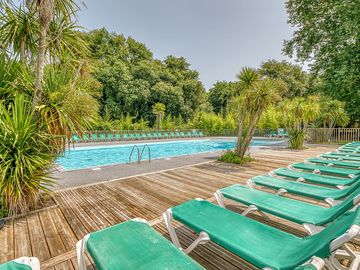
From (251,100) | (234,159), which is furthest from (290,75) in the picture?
(234,159)

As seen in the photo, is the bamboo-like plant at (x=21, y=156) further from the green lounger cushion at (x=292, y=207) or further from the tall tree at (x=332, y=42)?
the tall tree at (x=332, y=42)

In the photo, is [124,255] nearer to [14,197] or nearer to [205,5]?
[14,197]

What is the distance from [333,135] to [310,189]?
44.3 feet

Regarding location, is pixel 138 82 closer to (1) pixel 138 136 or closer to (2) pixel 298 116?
(1) pixel 138 136

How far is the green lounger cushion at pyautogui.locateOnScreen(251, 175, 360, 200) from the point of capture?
8.73 ft

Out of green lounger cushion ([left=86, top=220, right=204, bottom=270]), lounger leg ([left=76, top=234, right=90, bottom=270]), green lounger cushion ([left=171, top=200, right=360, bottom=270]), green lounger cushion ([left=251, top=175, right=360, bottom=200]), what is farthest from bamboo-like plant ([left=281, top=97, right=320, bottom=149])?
lounger leg ([left=76, top=234, right=90, bottom=270])

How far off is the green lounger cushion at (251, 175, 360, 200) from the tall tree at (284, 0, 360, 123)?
6.24 meters

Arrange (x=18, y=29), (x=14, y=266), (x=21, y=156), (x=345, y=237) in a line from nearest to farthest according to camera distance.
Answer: (x=345, y=237)
(x=14, y=266)
(x=21, y=156)
(x=18, y=29)

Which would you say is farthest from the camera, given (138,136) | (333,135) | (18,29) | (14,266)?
(138,136)

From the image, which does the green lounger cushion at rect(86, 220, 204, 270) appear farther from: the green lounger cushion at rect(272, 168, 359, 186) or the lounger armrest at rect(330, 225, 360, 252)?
the green lounger cushion at rect(272, 168, 359, 186)

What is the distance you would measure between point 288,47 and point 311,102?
522 centimetres

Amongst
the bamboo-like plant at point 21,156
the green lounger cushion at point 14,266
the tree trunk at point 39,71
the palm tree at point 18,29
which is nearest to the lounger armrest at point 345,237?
the green lounger cushion at point 14,266

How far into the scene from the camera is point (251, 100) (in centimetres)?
691

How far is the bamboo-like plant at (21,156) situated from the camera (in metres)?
2.60
